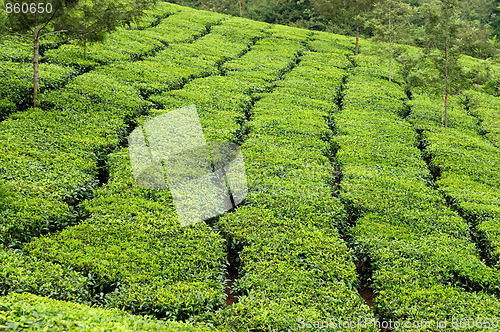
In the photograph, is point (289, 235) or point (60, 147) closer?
point (289, 235)

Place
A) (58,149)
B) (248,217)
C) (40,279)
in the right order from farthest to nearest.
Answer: (58,149) → (248,217) → (40,279)

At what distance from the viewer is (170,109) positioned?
2028 cm

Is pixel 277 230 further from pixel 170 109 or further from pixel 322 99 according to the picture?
pixel 322 99

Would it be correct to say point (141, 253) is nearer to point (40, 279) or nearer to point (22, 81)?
point (40, 279)

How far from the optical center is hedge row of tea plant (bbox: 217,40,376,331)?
9273 millimetres

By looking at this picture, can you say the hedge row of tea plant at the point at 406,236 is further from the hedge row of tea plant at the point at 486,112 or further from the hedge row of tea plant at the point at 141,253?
the hedge row of tea plant at the point at 486,112

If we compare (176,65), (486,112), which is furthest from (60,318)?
(486,112)

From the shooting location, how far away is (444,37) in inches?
841

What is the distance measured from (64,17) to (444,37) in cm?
1977

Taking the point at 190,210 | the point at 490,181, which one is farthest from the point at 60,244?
the point at 490,181

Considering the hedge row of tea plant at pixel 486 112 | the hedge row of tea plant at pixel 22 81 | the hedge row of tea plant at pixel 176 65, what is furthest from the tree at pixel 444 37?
the hedge row of tea plant at pixel 22 81

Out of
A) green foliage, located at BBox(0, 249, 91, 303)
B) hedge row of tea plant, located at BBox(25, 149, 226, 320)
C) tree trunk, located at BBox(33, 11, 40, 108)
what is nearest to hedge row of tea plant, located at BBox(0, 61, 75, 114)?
tree trunk, located at BBox(33, 11, 40, 108)

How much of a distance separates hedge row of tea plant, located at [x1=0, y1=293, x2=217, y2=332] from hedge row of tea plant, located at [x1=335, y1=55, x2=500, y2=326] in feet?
19.6

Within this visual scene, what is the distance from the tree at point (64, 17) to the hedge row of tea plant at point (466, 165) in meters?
15.5
